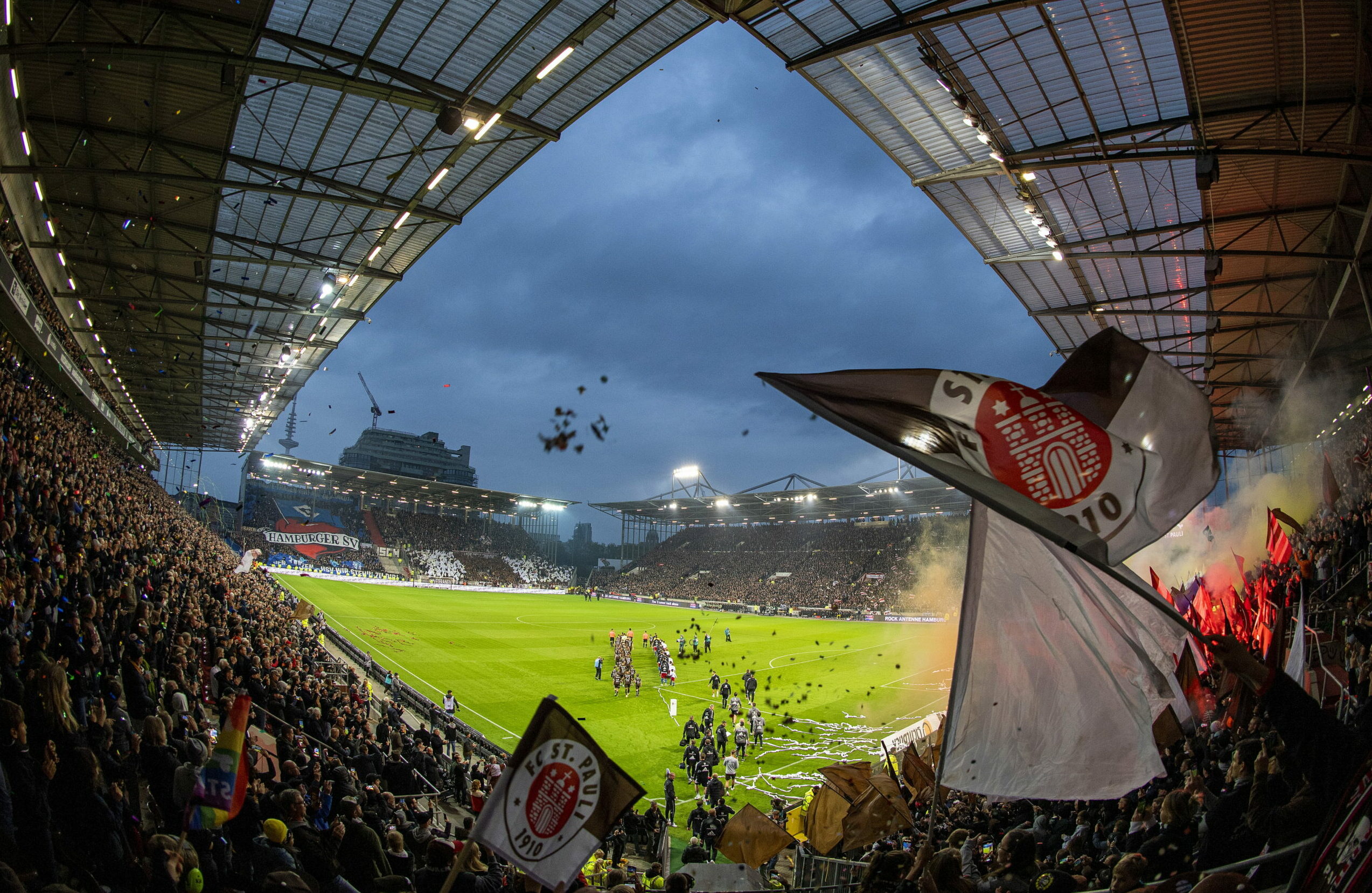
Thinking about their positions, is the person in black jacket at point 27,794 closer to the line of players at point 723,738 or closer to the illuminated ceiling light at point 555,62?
the illuminated ceiling light at point 555,62

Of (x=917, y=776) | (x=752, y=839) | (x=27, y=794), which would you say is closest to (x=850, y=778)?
(x=752, y=839)

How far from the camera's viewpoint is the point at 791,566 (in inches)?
3167

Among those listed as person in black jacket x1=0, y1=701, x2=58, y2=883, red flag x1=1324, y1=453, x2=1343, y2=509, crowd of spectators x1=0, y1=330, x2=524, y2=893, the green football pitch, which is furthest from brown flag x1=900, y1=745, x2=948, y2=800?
person in black jacket x1=0, y1=701, x2=58, y2=883

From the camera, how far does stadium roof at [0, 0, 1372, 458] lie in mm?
10383

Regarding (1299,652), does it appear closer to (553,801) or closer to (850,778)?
(553,801)

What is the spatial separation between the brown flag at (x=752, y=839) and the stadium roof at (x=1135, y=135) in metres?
11.4

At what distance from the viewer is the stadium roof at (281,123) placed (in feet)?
35.0

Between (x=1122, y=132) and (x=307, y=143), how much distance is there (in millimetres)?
14323

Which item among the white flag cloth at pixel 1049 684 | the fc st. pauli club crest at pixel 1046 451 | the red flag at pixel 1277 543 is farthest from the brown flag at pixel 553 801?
the red flag at pixel 1277 543

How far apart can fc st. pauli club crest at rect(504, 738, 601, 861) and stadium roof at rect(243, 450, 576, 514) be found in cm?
6400

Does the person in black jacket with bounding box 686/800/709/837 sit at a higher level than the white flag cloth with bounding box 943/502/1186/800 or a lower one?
lower

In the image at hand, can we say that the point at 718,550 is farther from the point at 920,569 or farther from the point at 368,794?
the point at 368,794

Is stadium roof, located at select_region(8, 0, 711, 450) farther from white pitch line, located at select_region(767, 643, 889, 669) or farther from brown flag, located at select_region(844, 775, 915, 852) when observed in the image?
white pitch line, located at select_region(767, 643, 889, 669)

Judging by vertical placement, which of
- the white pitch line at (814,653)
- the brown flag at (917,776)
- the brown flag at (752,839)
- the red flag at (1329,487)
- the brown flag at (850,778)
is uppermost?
the red flag at (1329,487)
